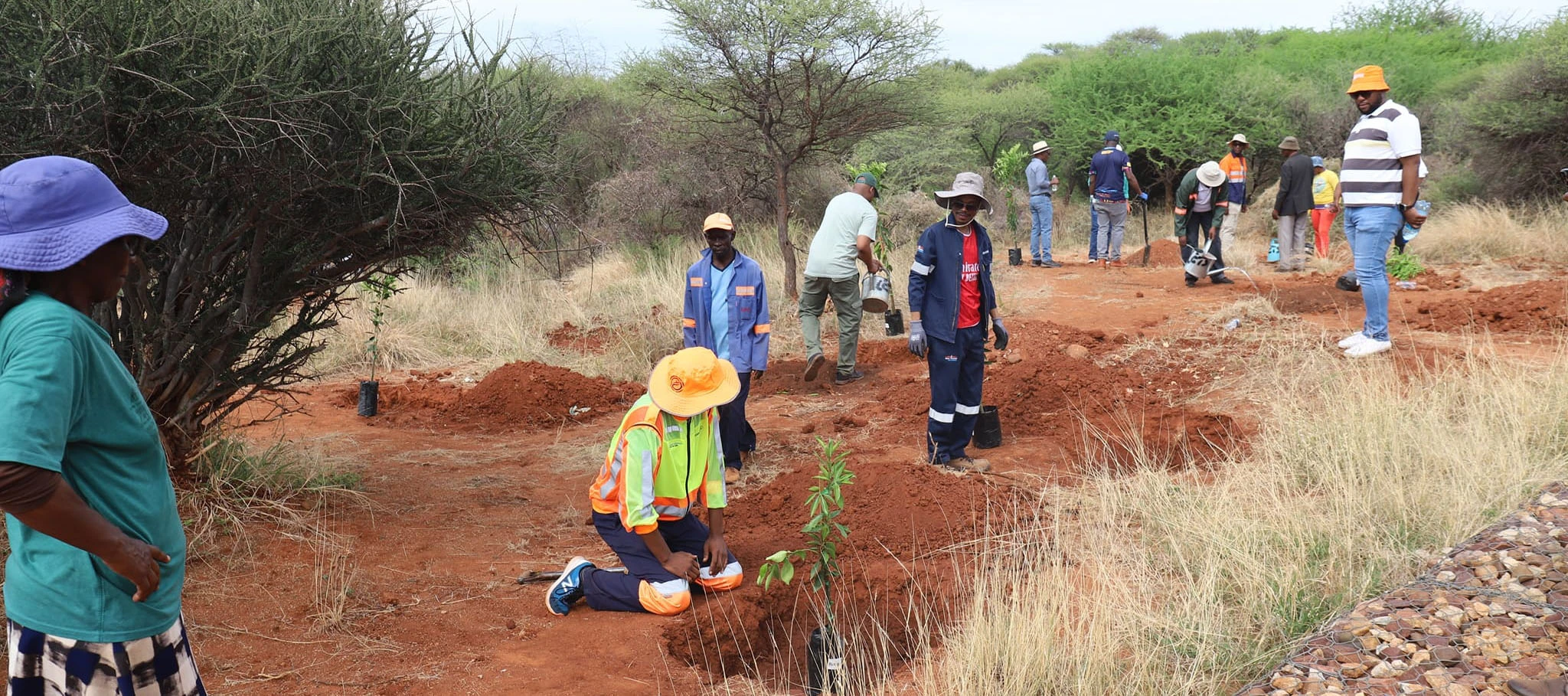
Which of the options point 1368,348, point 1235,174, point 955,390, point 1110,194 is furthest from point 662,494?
point 1110,194

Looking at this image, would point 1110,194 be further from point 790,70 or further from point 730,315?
point 730,315

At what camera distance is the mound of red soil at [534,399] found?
8789mm

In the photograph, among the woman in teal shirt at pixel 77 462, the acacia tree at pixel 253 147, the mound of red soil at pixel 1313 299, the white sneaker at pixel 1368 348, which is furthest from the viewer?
the mound of red soil at pixel 1313 299

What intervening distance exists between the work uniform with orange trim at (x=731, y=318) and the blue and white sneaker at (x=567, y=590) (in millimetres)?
2101

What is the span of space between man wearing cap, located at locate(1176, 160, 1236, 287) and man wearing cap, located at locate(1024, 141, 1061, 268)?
7.12 ft

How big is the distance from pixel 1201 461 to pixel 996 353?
3426mm

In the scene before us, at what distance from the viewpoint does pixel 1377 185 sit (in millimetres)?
7328

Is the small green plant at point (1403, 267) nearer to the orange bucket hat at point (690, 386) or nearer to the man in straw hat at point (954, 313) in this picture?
the man in straw hat at point (954, 313)

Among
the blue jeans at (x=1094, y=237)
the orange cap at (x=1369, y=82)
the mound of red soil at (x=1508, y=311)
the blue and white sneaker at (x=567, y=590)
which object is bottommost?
the blue and white sneaker at (x=567, y=590)

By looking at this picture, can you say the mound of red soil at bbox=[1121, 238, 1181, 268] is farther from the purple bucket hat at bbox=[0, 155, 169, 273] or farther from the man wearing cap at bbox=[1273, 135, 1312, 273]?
the purple bucket hat at bbox=[0, 155, 169, 273]

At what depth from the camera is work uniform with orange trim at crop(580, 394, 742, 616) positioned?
432cm

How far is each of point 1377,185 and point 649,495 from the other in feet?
19.2

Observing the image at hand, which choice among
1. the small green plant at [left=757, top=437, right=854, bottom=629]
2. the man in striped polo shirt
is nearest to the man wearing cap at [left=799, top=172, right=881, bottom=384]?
the man in striped polo shirt

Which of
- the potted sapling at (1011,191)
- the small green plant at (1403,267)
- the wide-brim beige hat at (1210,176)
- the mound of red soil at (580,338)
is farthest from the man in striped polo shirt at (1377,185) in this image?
the potted sapling at (1011,191)
